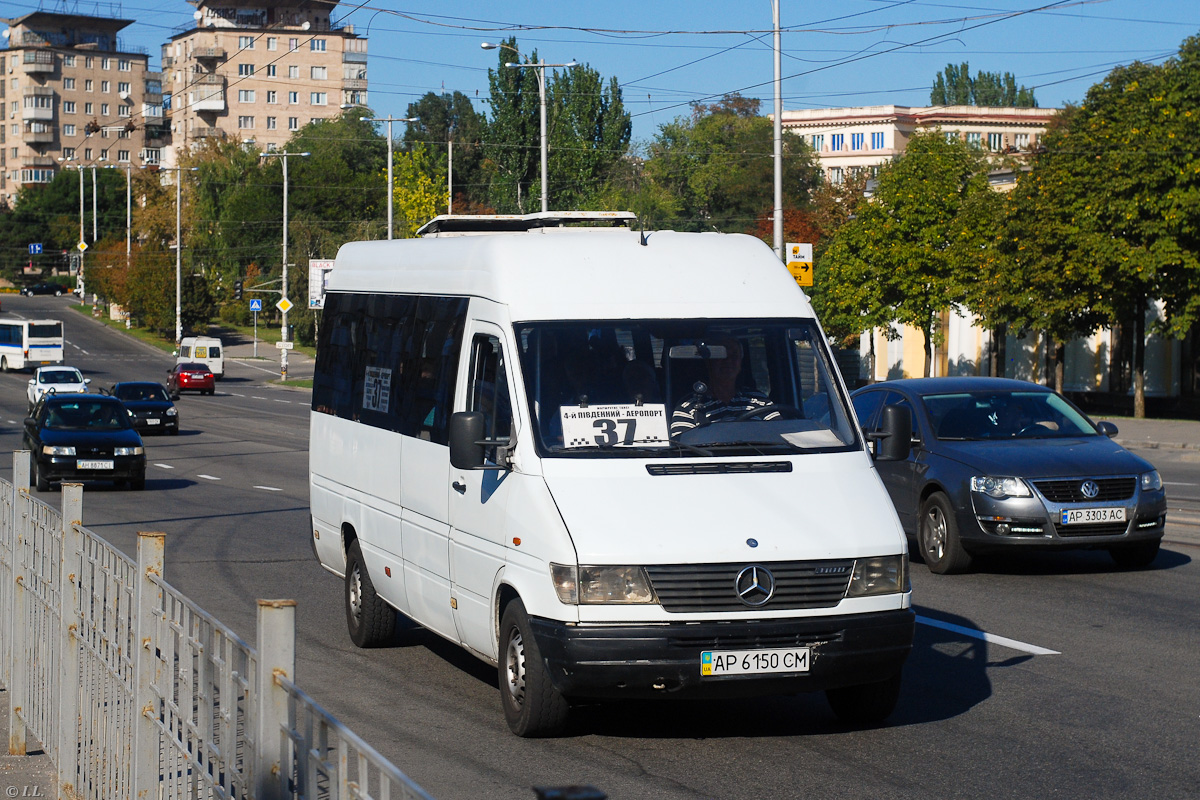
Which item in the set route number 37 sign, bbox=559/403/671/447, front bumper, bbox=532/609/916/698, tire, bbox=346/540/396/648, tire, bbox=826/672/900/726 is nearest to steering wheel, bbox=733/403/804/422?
route number 37 sign, bbox=559/403/671/447

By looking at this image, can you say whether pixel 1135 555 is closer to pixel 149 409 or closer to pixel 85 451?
pixel 85 451

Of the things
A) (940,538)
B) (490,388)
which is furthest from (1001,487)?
(490,388)

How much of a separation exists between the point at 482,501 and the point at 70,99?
177m

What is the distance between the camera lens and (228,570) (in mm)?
13734

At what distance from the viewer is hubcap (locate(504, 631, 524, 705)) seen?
730cm

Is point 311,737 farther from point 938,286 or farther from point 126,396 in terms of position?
point 938,286

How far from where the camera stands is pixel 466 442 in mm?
7402

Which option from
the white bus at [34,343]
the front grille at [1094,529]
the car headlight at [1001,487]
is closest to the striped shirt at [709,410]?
the car headlight at [1001,487]

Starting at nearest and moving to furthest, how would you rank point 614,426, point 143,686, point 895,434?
point 143,686, point 614,426, point 895,434

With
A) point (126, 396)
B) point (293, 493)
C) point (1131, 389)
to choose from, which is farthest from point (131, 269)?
point (293, 493)

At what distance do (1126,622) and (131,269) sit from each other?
318 ft

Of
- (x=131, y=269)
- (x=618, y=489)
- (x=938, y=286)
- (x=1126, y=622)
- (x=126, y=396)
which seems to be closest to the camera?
(x=618, y=489)

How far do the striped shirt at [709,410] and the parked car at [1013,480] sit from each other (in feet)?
16.3

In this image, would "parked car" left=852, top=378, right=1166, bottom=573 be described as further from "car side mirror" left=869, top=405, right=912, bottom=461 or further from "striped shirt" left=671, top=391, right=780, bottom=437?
"striped shirt" left=671, top=391, right=780, bottom=437
